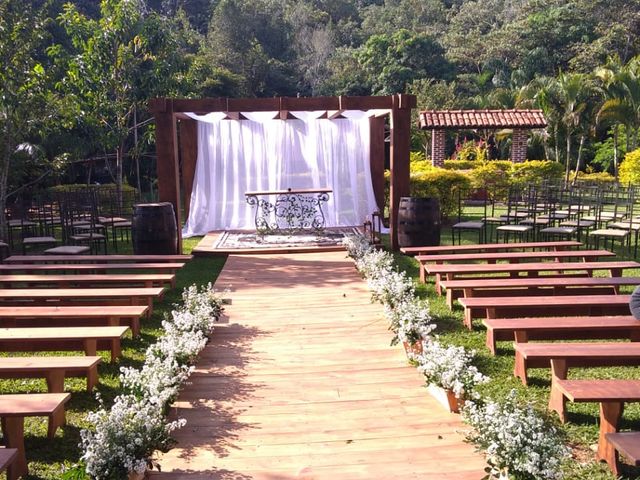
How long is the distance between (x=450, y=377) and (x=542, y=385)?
902mm

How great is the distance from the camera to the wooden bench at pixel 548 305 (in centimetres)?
475

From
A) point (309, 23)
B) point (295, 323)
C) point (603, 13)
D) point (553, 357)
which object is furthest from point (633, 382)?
point (309, 23)

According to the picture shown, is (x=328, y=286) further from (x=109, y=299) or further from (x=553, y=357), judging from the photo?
(x=553, y=357)

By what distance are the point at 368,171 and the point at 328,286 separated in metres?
5.95

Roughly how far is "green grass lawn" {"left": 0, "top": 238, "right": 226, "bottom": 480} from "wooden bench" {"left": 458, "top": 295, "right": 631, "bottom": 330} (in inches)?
103

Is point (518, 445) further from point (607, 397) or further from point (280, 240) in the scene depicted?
point (280, 240)

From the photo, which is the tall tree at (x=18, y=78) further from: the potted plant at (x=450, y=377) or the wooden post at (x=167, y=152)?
the potted plant at (x=450, y=377)

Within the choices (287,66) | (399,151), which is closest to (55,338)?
(399,151)

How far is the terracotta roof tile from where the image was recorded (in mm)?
17484

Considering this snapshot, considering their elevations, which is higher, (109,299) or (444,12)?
(444,12)

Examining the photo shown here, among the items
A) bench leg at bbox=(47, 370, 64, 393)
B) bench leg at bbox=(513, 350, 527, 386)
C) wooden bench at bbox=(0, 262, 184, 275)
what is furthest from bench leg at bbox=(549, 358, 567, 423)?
wooden bench at bbox=(0, 262, 184, 275)

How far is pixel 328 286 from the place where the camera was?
7.13 meters

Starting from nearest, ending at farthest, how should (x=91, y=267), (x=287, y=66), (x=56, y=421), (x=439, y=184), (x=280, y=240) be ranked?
1. (x=56, y=421)
2. (x=91, y=267)
3. (x=280, y=240)
4. (x=439, y=184)
5. (x=287, y=66)

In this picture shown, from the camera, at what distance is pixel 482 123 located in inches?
688
